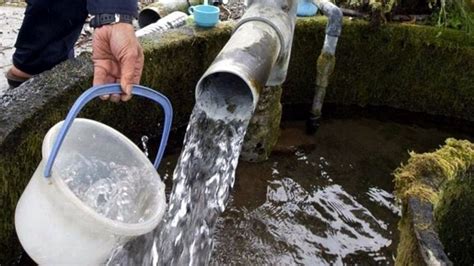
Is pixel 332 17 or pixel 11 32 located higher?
pixel 332 17

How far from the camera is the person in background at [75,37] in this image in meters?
2.38

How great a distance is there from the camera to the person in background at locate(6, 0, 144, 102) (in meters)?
2.38

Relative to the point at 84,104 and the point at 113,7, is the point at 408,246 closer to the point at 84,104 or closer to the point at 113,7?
the point at 84,104

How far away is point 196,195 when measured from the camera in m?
2.86

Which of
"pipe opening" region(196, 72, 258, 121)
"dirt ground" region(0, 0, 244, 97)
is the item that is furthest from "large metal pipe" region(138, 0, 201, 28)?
"pipe opening" region(196, 72, 258, 121)

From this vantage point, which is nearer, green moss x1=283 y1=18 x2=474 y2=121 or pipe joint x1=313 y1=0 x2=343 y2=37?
pipe joint x1=313 y1=0 x2=343 y2=37

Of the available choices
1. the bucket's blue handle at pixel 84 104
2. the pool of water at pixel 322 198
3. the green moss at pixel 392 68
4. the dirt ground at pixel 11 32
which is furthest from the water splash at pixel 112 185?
the green moss at pixel 392 68

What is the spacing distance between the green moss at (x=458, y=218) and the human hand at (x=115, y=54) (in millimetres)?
1454

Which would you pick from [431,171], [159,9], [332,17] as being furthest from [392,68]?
[431,171]

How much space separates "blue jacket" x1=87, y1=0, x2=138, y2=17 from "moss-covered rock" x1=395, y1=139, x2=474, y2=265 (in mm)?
1426

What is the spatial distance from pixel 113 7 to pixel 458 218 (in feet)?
6.34

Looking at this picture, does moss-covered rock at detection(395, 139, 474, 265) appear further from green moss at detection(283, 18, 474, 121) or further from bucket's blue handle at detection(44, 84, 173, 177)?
green moss at detection(283, 18, 474, 121)

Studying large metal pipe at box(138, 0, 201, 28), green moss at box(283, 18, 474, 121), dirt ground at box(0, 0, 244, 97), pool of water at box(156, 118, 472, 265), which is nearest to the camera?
pool of water at box(156, 118, 472, 265)

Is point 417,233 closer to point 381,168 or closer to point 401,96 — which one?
point 381,168
